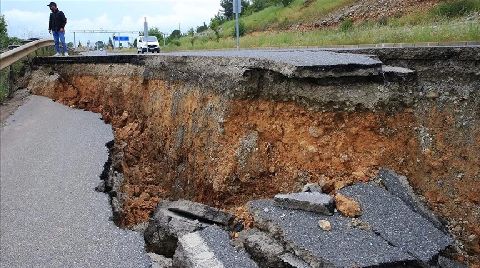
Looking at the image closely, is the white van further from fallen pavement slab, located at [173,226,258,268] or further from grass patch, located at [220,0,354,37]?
fallen pavement slab, located at [173,226,258,268]

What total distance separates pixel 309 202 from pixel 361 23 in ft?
→ 72.0

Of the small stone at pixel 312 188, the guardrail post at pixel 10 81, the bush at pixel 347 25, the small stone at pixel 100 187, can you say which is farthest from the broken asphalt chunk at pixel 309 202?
the bush at pixel 347 25

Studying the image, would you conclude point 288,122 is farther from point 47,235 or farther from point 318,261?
point 47,235

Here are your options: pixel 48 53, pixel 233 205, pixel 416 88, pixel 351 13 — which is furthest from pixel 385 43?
pixel 351 13

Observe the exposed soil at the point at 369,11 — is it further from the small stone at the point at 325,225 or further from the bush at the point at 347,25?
the small stone at the point at 325,225

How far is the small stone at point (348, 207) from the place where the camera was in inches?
192

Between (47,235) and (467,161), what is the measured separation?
4973 millimetres

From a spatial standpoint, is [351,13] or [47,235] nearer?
[47,235]

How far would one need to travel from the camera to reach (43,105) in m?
11.9

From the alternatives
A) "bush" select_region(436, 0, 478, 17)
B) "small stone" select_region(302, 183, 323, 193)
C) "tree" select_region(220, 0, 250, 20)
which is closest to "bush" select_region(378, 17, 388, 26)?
"bush" select_region(436, 0, 478, 17)

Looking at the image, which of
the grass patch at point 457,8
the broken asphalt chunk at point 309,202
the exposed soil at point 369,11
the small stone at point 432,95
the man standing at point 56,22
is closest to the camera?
the broken asphalt chunk at point 309,202

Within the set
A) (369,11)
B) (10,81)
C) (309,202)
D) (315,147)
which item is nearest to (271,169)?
(315,147)

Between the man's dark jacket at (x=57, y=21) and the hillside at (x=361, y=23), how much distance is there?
28.7 ft

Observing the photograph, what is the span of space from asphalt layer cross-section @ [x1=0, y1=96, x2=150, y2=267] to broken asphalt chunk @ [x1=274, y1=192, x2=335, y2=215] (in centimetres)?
159
